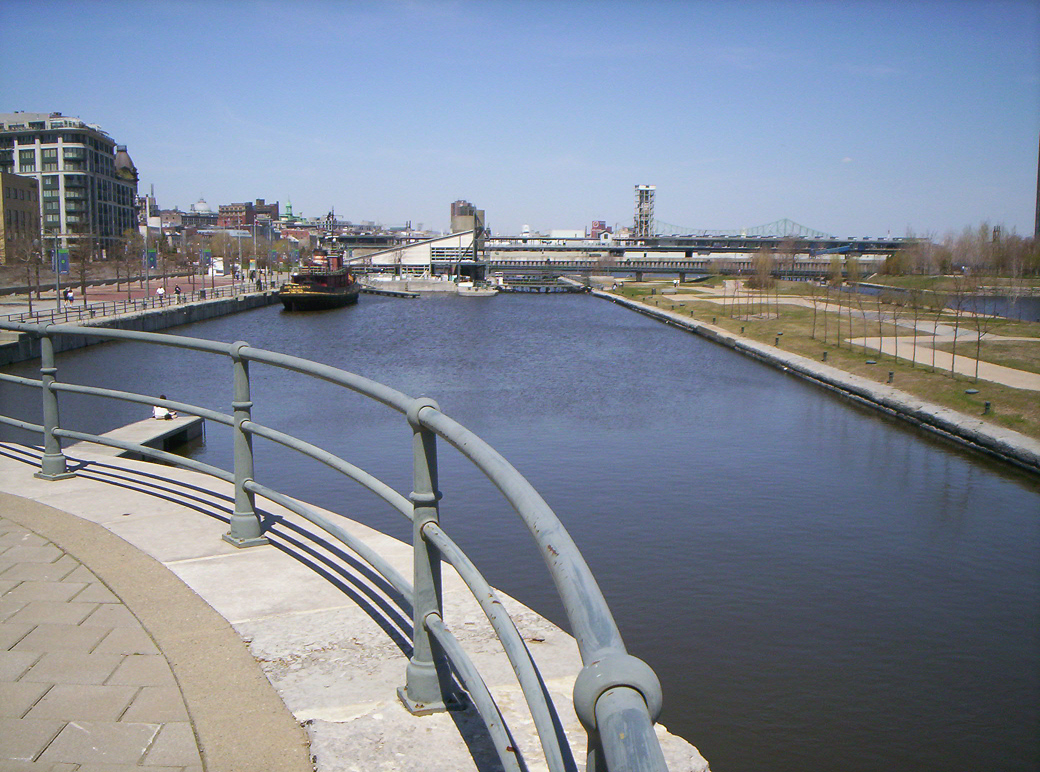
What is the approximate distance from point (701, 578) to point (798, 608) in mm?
1220

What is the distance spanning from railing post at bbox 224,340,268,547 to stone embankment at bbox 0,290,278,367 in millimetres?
17620

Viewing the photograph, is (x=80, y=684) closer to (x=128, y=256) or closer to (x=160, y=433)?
(x=160, y=433)

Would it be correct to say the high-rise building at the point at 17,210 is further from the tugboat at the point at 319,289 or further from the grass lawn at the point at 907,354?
the grass lawn at the point at 907,354

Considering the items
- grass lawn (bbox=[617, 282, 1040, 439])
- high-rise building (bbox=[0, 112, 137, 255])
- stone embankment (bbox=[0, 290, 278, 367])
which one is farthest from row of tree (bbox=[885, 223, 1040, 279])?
high-rise building (bbox=[0, 112, 137, 255])

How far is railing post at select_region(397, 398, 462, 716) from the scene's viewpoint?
9.11ft

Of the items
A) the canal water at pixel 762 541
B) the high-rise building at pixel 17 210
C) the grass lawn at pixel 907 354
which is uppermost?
the high-rise building at pixel 17 210

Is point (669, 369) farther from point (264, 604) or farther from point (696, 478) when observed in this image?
point (264, 604)

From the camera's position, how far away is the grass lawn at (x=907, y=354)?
22.3 metres

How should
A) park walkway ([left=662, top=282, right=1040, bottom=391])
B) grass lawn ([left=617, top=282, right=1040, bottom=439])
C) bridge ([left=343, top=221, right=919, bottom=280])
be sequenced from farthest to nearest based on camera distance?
bridge ([left=343, top=221, right=919, bottom=280]) < park walkway ([left=662, top=282, right=1040, bottom=391]) < grass lawn ([left=617, top=282, right=1040, bottom=439])

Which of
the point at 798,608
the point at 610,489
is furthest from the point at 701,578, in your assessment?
the point at 610,489

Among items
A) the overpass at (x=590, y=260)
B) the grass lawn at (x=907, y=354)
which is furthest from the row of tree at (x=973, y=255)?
the grass lawn at (x=907, y=354)

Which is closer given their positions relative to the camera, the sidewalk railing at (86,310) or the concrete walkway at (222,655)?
the concrete walkway at (222,655)

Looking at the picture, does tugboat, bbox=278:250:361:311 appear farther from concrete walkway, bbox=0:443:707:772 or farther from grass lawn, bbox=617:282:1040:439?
concrete walkway, bbox=0:443:707:772

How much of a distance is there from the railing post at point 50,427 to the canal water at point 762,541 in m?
5.19
